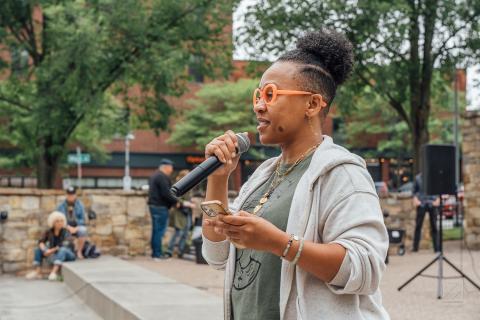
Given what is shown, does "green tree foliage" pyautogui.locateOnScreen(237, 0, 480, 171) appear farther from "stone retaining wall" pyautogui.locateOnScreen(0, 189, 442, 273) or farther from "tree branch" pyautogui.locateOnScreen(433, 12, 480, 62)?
"stone retaining wall" pyautogui.locateOnScreen(0, 189, 442, 273)

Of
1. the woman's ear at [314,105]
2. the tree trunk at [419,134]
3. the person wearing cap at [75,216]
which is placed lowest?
the person wearing cap at [75,216]

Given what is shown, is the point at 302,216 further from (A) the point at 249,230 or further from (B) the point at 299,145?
(B) the point at 299,145

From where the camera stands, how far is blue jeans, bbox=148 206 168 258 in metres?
15.2

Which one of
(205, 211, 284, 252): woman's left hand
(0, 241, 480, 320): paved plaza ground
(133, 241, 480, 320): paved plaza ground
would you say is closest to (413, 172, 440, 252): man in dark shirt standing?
(133, 241, 480, 320): paved plaza ground

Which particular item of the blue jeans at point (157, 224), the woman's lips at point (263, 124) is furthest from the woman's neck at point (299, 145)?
the blue jeans at point (157, 224)

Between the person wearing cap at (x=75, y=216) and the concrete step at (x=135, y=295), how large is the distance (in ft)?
6.62

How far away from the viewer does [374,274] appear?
2.37 m

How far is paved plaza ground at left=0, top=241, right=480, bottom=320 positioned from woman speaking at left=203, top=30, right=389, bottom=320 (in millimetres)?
5683

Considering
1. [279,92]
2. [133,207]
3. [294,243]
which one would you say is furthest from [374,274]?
[133,207]

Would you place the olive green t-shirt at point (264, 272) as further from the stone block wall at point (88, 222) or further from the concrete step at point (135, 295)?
the stone block wall at point (88, 222)

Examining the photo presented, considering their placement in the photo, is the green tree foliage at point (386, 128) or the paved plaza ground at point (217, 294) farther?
the green tree foliage at point (386, 128)

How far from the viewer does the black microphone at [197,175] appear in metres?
2.50

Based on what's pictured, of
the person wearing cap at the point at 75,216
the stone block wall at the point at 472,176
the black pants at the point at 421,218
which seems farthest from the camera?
the stone block wall at the point at 472,176

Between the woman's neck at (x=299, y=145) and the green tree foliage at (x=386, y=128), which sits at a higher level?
the green tree foliage at (x=386, y=128)
